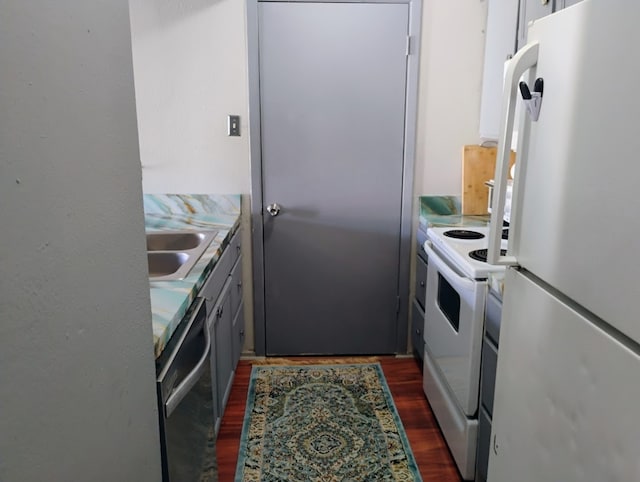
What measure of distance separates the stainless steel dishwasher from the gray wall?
10.3 inches

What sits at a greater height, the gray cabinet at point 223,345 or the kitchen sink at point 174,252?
the kitchen sink at point 174,252

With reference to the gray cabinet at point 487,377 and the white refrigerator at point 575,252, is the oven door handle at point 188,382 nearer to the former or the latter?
the white refrigerator at point 575,252

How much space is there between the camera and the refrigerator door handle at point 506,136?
107 cm

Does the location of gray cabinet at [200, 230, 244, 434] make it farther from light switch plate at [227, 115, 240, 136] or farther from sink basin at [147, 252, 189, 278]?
light switch plate at [227, 115, 240, 136]

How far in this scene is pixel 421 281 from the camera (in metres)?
2.89

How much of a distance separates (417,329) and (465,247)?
90 cm

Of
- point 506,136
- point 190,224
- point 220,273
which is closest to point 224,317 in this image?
point 220,273

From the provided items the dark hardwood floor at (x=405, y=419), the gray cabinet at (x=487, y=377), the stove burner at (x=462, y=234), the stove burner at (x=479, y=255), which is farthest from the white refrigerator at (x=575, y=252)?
the stove burner at (x=462, y=234)

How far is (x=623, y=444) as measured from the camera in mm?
781

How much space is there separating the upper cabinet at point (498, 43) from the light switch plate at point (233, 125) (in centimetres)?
127

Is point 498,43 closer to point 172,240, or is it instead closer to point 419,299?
point 419,299

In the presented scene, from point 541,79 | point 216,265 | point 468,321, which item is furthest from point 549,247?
point 216,265

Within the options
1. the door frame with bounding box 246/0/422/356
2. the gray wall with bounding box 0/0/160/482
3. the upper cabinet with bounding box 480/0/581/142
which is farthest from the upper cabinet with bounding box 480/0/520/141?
the gray wall with bounding box 0/0/160/482

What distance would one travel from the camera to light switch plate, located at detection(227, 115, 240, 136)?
2.85m
